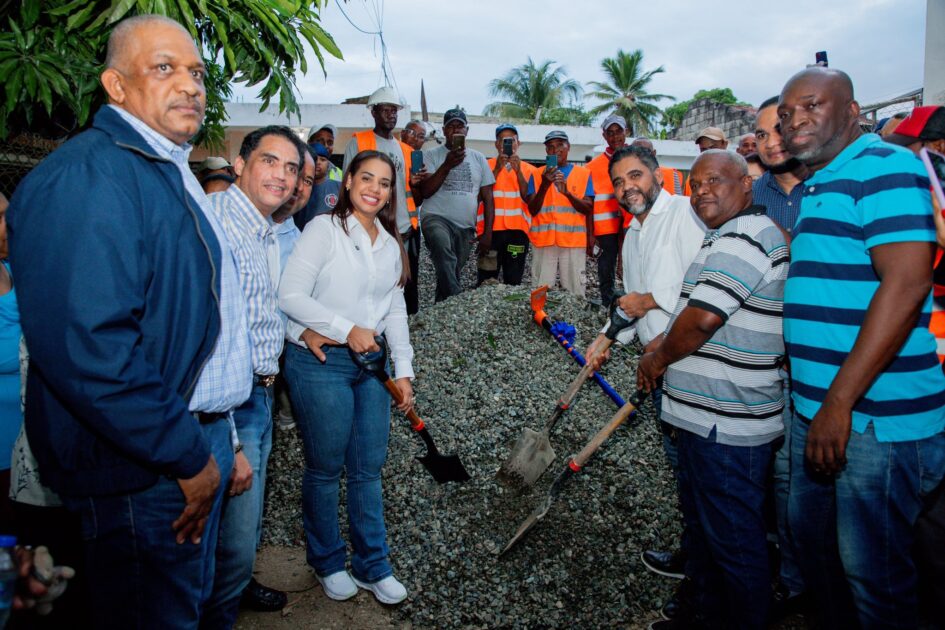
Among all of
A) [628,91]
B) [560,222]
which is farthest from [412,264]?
[628,91]

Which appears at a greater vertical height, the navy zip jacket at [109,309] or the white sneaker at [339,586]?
the navy zip jacket at [109,309]

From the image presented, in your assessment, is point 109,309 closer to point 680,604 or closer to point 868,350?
point 868,350

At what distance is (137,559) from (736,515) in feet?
5.83

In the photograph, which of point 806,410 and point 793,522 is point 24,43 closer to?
point 806,410

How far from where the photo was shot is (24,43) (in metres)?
2.20

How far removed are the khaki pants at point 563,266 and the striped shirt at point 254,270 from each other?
4.29 m

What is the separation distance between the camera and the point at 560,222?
593 cm

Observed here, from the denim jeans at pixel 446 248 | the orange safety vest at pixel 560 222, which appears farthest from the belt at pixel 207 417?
the orange safety vest at pixel 560 222

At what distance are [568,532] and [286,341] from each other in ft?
5.45

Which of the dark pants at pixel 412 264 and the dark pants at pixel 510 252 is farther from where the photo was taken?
the dark pants at pixel 510 252

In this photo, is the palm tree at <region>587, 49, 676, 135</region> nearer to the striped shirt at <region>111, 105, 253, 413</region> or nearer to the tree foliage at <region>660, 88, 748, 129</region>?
the tree foliage at <region>660, 88, 748, 129</region>

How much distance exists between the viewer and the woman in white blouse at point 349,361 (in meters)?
2.28

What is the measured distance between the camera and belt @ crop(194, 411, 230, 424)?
1.48m

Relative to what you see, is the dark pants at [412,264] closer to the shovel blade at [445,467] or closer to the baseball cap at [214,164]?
the baseball cap at [214,164]
